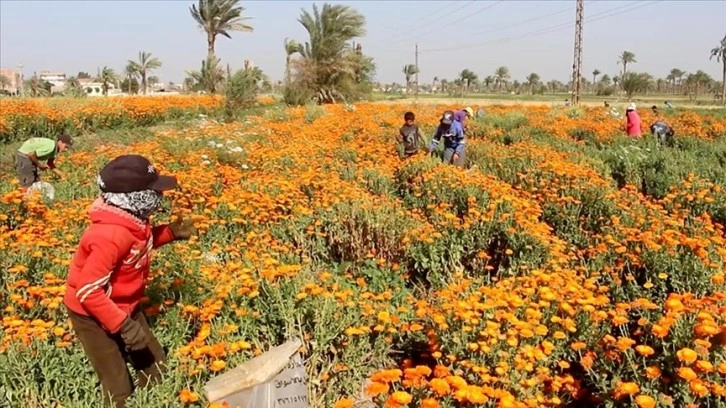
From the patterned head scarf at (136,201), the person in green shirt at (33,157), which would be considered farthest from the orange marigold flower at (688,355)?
the person in green shirt at (33,157)

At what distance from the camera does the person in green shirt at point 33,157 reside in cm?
755

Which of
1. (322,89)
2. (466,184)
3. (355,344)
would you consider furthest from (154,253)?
(322,89)

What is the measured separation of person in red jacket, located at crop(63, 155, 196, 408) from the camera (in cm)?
262

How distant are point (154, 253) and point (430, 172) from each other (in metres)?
4.19

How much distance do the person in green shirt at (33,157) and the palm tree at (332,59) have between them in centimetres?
2616

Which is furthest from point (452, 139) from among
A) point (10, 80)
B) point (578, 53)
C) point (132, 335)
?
point (10, 80)

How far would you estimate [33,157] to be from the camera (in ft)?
24.9

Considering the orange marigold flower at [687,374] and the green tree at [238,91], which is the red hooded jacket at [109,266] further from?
the green tree at [238,91]

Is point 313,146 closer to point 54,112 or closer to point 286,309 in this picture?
point 286,309

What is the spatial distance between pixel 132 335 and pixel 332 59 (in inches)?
1299

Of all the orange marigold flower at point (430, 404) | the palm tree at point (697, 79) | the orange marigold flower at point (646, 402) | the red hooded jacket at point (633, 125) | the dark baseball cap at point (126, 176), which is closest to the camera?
the orange marigold flower at point (646, 402)

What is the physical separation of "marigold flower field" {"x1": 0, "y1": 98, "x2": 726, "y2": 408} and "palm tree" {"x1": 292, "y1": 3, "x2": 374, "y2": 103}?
26202 millimetres

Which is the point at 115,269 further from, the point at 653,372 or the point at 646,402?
the point at 653,372

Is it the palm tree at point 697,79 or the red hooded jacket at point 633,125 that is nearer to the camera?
the red hooded jacket at point 633,125
